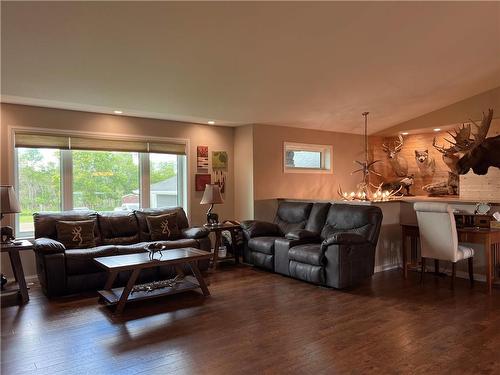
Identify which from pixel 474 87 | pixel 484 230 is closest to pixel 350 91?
pixel 474 87

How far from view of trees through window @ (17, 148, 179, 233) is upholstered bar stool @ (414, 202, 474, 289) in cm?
380

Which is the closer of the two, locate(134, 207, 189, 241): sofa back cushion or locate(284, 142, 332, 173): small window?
locate(134, 207, 189, 241): sofa back cushion

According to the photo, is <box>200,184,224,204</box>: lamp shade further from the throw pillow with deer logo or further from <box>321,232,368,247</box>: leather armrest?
<box>321,232,368,247</box>: leather armrest

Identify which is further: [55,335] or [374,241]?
[374,241]

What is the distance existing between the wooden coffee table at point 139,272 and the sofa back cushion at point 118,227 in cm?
95

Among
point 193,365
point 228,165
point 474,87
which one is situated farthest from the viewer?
point 228,165

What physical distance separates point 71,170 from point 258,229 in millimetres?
2816

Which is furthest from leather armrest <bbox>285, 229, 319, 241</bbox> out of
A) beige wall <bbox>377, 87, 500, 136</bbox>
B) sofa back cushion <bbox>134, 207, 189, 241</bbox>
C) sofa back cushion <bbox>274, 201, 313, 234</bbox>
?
beige wall <bbox>377, 87, 500, 136</bbox>

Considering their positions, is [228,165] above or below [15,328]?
above

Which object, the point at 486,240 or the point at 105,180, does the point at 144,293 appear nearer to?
the point at 105,180

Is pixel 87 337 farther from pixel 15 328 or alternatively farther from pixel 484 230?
pixel 484 230

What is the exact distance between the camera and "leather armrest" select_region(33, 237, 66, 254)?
13.7ft

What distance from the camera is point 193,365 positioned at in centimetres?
266

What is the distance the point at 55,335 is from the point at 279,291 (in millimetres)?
2339
